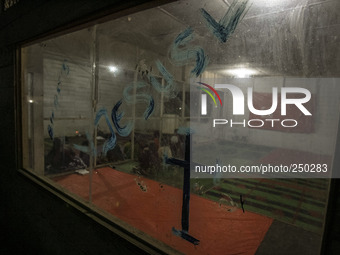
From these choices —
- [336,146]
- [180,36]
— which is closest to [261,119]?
[336,146]

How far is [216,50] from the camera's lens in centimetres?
124

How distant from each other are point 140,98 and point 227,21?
2.75 ft

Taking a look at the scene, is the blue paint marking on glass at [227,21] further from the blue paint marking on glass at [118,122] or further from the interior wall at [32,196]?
the blue paint marking on glass at [118,122]

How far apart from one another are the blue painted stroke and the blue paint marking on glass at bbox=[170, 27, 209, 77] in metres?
0.37

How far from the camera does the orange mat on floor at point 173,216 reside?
1.71 metres

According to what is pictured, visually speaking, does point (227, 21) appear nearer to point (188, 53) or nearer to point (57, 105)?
point (188, 53)

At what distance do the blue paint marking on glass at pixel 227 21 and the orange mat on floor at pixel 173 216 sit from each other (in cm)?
114

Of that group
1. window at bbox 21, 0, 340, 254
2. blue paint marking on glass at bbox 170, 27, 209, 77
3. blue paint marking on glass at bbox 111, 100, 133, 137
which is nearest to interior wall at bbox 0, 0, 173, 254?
window at bbox 21, 0, 340, 254

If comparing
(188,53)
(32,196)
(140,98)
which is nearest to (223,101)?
(188,53)

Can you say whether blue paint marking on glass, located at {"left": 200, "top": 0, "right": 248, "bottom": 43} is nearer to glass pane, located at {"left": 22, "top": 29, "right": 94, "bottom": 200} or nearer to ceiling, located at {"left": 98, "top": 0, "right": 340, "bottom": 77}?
ceiling, located at {"left": 98, "top": 0, "right": 340, "bottom": 77}

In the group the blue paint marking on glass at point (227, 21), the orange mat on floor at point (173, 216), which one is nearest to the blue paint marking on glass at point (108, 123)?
the orange mat on floor at point (173, 216)

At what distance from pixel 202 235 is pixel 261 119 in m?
1.84

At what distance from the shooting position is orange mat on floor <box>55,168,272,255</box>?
171 centimetres

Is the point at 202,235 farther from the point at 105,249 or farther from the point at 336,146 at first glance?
the point at 336,146
